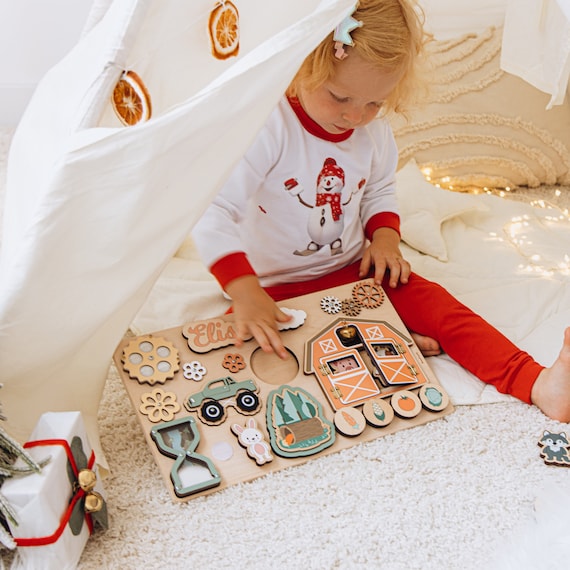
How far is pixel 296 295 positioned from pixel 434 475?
14.1 inches

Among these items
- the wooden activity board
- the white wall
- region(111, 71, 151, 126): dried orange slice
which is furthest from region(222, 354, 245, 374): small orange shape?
the white wall

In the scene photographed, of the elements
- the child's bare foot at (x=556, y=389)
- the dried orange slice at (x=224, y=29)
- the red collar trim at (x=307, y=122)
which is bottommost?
the child's bare foot at (x=556, y=389)

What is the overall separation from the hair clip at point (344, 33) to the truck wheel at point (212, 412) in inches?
18.0

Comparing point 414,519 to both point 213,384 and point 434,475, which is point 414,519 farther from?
point 213,384

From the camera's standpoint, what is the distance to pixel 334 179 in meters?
1.07

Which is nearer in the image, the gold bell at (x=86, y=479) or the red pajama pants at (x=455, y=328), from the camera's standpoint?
the gold bell at (x=86, y=479)

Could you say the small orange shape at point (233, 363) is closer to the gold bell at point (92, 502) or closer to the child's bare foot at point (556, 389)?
the gold bell at point (92, 502)

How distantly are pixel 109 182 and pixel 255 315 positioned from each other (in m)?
0.31

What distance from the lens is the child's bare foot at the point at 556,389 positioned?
908 mm

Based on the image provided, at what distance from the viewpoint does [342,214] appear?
1.10 metres

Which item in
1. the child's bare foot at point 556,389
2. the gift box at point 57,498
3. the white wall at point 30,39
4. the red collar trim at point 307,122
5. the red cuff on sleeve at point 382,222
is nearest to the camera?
the gift box at point 57,498

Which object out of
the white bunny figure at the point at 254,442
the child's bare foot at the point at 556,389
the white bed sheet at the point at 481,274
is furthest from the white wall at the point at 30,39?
the child's bare foot at the point at 556,389

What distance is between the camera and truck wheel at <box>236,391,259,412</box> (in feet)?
2.95

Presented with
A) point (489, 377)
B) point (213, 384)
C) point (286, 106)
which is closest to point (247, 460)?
point (213, 384)
